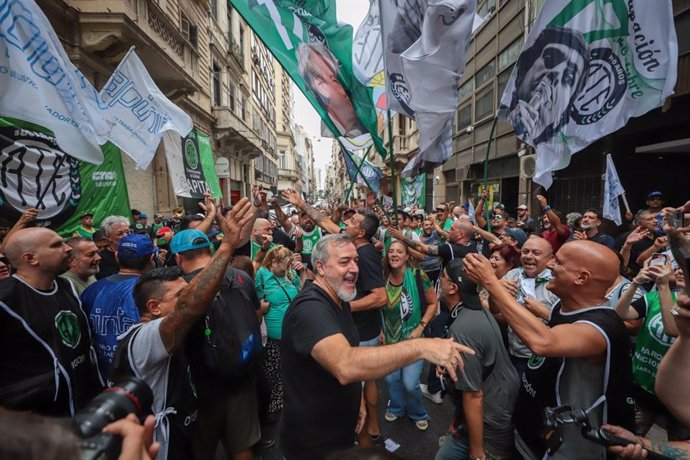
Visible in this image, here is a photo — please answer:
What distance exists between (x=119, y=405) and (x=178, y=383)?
109 centimetres

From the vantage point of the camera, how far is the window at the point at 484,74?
16.4m

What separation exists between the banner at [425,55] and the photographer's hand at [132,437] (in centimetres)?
402

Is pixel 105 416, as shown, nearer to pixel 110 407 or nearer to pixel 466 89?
pixel 110 407

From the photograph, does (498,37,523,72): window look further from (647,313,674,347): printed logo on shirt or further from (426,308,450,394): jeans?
(647,313,674,347): printed logo on shirt

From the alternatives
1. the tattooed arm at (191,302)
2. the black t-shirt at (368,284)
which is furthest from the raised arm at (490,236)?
the tattooed arm at (191,302)

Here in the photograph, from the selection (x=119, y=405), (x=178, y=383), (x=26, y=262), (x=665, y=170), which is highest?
(x=665, y=170)

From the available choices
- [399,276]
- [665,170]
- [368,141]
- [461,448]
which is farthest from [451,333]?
[665,170]

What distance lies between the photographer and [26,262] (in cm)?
227

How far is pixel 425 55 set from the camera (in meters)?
3.90

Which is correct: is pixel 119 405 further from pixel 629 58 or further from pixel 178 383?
pixel 629 58

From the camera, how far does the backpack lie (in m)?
2.28

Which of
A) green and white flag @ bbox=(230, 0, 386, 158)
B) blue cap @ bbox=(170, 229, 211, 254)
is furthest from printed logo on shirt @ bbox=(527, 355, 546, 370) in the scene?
green and white flag @ bbox=(230, 0, 386, 158)

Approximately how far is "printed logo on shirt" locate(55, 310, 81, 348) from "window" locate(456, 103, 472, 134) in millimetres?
20080

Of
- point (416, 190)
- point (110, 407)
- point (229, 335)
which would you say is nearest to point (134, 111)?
point (229, 335)
